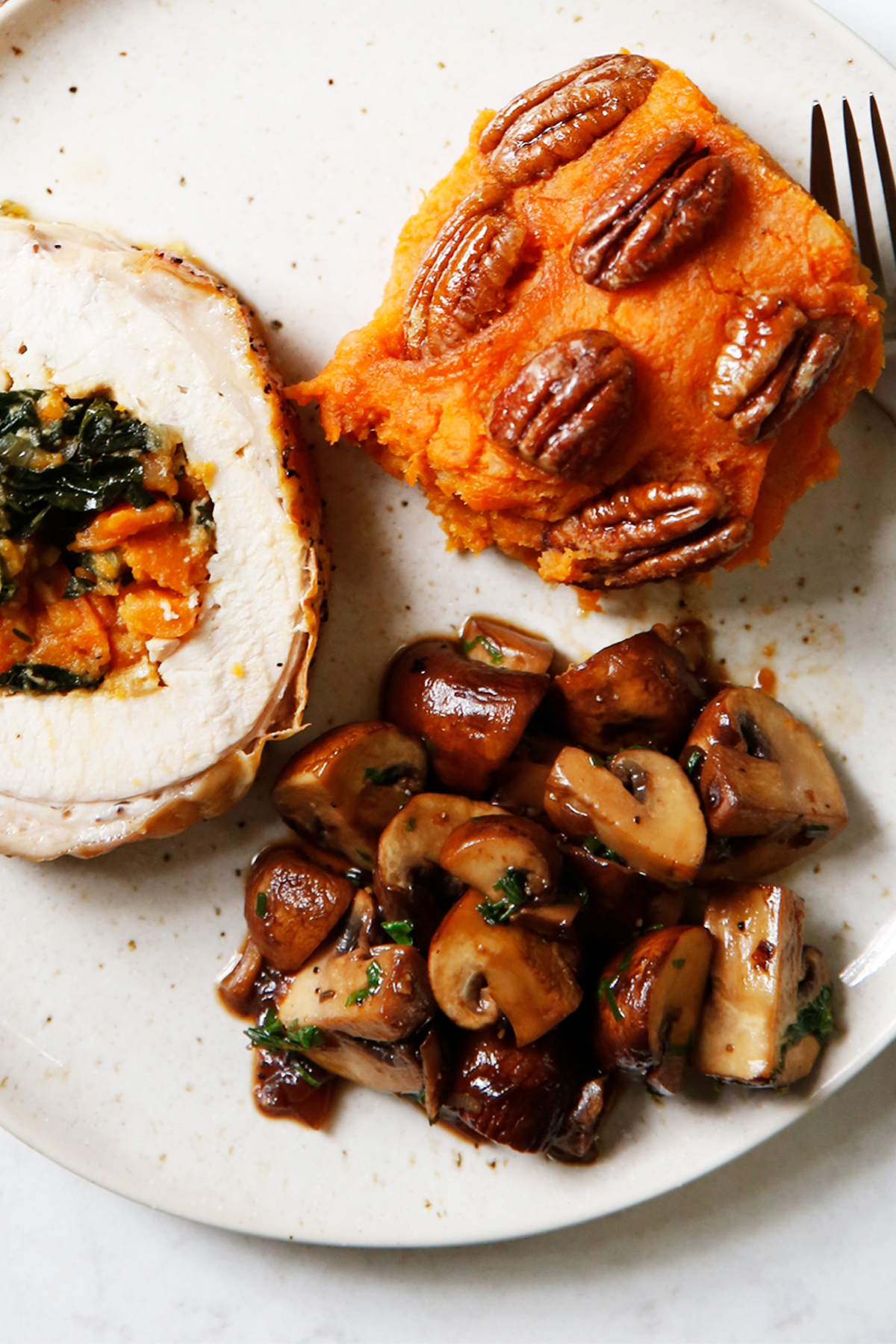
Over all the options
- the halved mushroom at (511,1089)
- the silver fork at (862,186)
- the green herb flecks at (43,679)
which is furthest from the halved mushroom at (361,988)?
the silver fork at (862,186)

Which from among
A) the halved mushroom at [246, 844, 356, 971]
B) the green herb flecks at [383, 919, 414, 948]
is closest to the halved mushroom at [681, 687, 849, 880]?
the green herb flecks at [383, 919, 414, 948]

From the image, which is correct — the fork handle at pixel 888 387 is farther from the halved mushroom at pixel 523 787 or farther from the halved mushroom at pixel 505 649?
the halved mushroom at pixel 523 787

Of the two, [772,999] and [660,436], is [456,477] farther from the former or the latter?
[772,999]

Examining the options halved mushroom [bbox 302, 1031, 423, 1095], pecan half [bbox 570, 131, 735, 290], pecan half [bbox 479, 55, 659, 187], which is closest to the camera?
pecan half [bbox 570, 131, 735, 290]

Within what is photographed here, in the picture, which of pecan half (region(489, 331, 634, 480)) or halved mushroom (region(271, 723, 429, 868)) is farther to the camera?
halved mushroom (region(271, 723, 429, 868))

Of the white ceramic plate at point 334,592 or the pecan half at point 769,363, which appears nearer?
the pecan half at point 769,363

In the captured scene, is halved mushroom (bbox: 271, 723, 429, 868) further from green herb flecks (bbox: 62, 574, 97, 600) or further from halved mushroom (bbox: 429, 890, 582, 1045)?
green herb flecks (bbox: 62, 574, 97, 600)

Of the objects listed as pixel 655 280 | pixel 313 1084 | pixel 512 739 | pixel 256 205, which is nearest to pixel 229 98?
pixel 256 205
